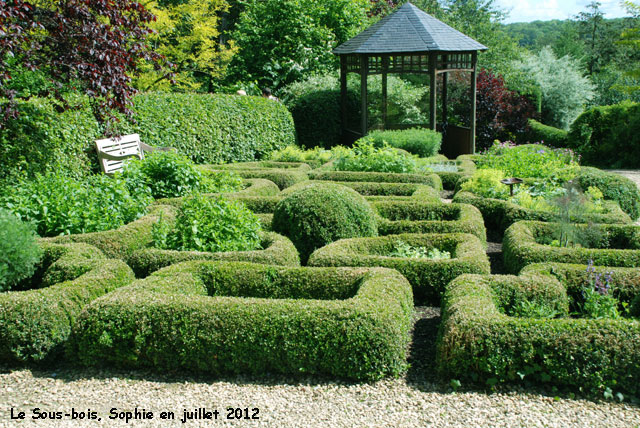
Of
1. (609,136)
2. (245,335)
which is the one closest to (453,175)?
(245,335)

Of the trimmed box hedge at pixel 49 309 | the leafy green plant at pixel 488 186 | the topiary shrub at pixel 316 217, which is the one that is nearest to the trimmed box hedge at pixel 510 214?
the leafy green plant at pixel 488 186

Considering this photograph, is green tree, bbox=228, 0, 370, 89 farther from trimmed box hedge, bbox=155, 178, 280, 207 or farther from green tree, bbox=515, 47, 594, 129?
trimmed box hedge, bbox=155, 178, 280, 207

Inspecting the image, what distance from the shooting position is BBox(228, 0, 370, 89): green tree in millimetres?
19641

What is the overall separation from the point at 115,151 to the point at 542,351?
7.48 metres

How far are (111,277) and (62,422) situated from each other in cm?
169

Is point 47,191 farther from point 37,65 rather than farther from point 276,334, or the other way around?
point 276,334

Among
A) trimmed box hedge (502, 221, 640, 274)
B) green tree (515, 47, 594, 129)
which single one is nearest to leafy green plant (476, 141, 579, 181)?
trimmed box hedge (502, 221, 640, 274)

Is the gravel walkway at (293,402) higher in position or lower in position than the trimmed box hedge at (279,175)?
lower

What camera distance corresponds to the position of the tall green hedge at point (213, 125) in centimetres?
1087

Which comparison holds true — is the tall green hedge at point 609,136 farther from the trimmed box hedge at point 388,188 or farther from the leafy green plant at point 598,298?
the leafy green plant at point 598,298

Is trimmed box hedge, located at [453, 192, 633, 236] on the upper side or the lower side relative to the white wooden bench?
lower

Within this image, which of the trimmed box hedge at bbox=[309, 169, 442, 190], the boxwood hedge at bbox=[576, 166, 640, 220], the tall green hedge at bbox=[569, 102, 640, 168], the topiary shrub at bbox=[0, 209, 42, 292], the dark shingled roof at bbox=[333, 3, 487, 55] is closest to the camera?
the topiary shrub at bbox=[0, 209, 42, 292]

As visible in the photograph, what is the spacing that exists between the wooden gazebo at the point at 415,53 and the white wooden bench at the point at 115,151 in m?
7.66

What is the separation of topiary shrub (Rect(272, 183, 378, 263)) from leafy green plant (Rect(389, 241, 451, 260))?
508 millimetres
